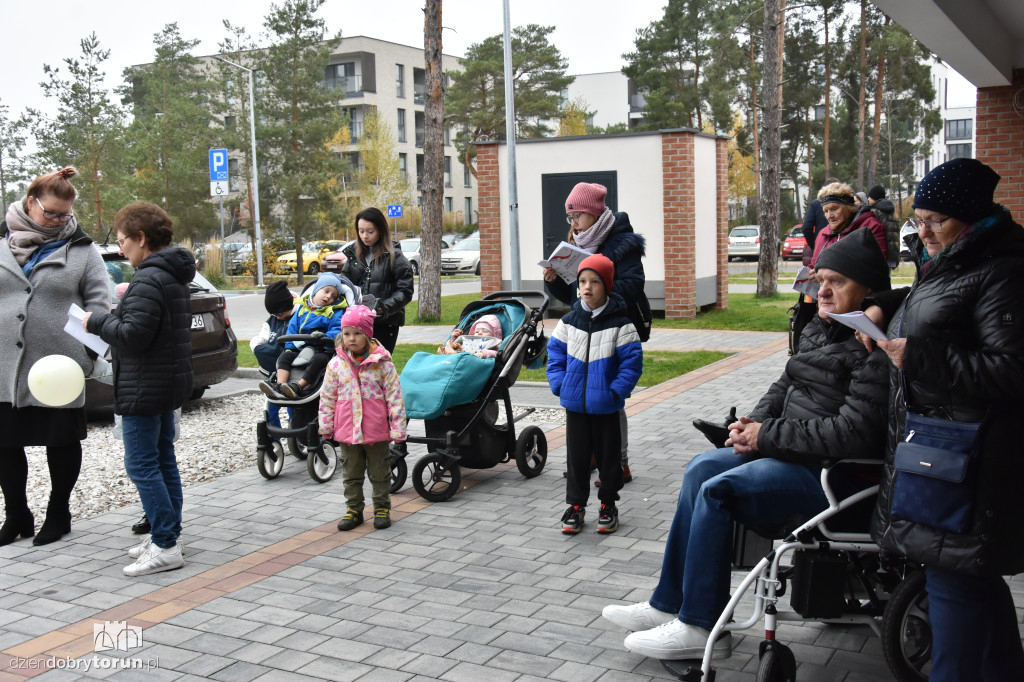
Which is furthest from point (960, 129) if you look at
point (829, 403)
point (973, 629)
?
point (973, 629)

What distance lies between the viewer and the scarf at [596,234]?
249 inches

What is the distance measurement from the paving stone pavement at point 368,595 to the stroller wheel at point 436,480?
82 millimetres

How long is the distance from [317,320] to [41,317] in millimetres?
2024

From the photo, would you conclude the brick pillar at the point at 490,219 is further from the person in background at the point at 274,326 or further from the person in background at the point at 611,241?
the person in background at the point at 611,241

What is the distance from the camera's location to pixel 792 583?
353 cm

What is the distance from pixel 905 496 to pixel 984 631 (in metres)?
0.52

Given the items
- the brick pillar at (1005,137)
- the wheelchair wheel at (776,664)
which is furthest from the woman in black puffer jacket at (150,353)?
the brick pillar at (1005,137)

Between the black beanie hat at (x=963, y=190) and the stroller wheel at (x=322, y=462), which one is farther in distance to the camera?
the stroller wheel at (x=322, y=462)

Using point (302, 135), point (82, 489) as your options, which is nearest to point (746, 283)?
point (302, 135)

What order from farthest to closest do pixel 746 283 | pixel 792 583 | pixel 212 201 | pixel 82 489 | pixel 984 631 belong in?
1. pixel 212 201
2. pixel 746 283
3. pixel 82 489
4. pixel 792 583
5. pixel 984 631

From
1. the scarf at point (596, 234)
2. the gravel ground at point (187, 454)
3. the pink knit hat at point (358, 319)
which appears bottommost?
the gravel ground at point (187, 454)

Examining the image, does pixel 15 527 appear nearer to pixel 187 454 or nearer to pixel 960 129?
pixel 187 454

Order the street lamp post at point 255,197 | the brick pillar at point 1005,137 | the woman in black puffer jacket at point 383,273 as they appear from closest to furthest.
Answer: the woman in black puffer jacket at point 383,273 → the brick pillar at point 1005,137 → the street lamp post at point 255,197

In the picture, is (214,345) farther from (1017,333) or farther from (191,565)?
(1017,333)
